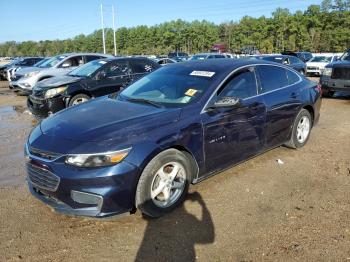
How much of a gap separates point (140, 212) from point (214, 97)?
165 centimetres

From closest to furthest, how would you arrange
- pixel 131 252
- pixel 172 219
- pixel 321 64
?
pixel 131 252 < pixel 172 219 < pixel 321 64

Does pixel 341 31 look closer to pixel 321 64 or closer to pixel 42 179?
pixel 321 64

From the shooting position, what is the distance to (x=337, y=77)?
41.3ft

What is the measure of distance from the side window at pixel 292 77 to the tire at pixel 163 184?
2830 millimetres

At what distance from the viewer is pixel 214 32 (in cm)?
8762

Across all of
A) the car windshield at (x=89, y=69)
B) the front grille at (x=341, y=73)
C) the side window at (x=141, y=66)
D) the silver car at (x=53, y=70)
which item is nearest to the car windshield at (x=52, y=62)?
the silver car at (x=53, y=70)

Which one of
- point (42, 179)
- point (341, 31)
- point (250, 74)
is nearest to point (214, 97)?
point (250, 74)

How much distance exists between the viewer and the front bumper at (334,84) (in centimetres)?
1230

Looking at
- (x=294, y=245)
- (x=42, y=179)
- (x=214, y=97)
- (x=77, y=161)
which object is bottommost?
(x=294, y=245)

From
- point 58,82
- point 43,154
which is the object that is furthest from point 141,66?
point 43,154

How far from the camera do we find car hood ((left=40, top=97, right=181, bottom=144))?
3766 millimetres

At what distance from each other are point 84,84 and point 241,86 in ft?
18.0

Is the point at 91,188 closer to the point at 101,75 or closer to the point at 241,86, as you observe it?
the point at 241,86

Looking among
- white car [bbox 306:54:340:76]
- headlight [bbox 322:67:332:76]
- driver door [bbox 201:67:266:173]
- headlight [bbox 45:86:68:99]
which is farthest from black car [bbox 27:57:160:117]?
white car [bbox 306:54:340:76]
